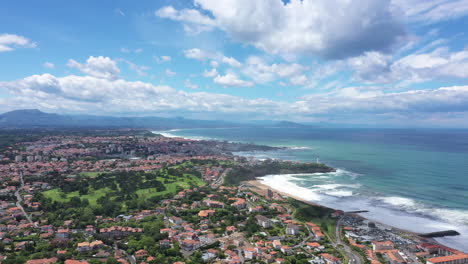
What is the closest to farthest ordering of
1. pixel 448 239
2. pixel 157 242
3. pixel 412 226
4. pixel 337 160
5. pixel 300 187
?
pixel 157 242
pixel 448 239
pixel 412 226
pixel 300 187
pixel 337 160

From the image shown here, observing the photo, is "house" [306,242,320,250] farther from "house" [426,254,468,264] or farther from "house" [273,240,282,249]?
"house" [426,254,468,264]

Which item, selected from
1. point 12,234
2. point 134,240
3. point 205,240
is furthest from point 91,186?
point 205,240

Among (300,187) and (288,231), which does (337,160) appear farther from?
(288,231)

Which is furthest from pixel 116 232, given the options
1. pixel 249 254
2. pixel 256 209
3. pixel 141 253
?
pixel 256 209

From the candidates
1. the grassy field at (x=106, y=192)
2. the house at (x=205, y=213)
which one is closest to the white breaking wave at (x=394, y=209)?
the house at (x=205, y=213)

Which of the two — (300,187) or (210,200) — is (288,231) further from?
(300,187)

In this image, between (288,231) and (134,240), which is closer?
(134,240)

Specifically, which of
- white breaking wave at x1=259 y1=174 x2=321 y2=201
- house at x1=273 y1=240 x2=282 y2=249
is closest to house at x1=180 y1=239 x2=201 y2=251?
house at x1=273 y1=240 x2=282 y2=249

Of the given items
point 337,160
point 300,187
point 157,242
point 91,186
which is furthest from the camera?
point 337,160

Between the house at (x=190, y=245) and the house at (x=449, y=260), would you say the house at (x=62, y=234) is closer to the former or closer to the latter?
the house at (x=190, y=245)
